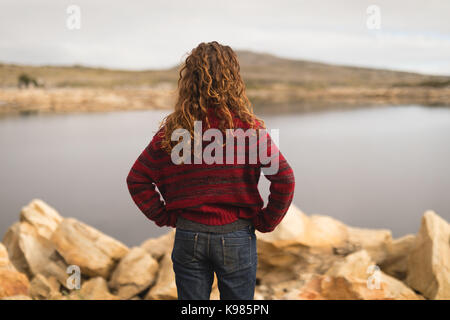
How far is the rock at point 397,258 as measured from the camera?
5133mm

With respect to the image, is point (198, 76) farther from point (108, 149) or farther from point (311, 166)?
point (108, 149)

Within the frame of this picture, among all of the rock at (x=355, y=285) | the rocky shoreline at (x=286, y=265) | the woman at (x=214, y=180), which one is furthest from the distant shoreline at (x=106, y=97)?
the woman at (x=214, y=180)

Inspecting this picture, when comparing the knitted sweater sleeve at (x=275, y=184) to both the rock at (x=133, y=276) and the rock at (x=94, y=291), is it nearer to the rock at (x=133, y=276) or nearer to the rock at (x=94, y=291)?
the rock at (x=94, y=291)

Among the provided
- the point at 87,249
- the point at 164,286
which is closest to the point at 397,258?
the point at 164,286

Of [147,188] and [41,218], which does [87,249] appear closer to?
[41,218]

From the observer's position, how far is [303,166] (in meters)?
21.0

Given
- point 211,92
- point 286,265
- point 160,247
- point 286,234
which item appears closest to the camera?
point 211,92

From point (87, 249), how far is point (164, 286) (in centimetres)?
129

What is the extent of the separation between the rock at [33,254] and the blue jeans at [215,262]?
3.86 metres

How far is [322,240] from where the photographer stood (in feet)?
16.6

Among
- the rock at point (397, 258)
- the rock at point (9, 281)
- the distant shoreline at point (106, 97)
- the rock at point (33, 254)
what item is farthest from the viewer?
the distant shoreline at point (106, 97)

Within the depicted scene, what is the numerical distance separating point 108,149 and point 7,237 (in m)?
18.3
